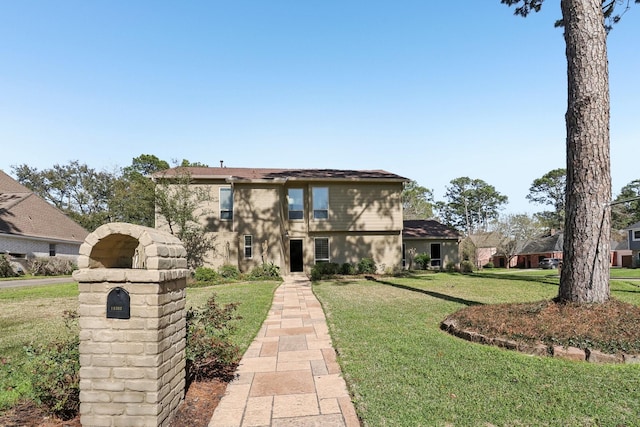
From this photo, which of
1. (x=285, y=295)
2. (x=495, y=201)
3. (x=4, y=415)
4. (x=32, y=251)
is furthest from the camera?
(x=495, y=201)

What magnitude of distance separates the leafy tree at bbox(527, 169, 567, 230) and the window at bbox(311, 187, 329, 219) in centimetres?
4780

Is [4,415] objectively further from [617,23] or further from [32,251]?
[32,251]

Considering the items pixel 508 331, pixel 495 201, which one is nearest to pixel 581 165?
pixel 508 331

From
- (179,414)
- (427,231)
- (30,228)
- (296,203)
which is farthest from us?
(427,231)

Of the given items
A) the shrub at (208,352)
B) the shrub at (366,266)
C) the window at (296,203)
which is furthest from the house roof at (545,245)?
the shrub at (208,352)

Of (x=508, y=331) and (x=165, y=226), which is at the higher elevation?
(x=165, y=226)

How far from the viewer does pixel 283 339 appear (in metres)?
6.06

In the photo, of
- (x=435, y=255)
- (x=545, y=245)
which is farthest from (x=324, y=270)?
(x=545, y=245)

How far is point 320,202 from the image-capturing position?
18312 mm

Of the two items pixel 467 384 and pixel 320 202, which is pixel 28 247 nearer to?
pixel 320 202

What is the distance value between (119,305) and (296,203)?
1564 centimetres

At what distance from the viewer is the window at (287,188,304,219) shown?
18.3m

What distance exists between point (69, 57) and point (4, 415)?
35.6 feet

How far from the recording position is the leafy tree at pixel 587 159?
5902mm
